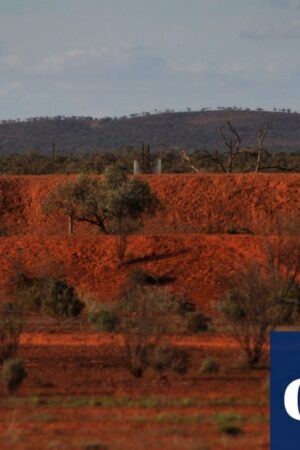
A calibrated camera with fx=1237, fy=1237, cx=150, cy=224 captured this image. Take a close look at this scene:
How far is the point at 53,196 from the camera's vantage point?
53062 millimetres

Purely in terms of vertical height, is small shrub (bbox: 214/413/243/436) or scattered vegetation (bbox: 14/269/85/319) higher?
small shrub (bbox: 214/413/243/436)

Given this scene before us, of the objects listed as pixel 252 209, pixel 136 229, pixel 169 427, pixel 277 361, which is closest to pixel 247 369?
pixel 277 361

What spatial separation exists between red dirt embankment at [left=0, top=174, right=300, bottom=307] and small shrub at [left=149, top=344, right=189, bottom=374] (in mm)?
15455

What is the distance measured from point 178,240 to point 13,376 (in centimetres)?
2396

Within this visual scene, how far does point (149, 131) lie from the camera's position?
16988cm

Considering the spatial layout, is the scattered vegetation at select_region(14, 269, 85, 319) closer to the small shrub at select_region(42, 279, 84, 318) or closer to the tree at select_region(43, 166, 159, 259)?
the small shrub at select_region(42, 279, 84, 318)

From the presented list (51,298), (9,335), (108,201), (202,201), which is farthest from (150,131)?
(9,335)

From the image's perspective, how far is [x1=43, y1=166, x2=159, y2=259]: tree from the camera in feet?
161

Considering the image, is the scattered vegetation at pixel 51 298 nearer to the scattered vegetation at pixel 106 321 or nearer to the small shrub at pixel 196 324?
the scattered vegetation at pixel 106 321

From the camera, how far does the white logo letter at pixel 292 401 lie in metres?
17.5

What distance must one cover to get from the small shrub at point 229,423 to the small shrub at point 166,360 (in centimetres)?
428

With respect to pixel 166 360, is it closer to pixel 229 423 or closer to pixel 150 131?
pixel 229 423

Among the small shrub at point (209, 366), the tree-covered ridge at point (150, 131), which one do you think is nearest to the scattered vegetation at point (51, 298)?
the small shrub at point (209, 366)

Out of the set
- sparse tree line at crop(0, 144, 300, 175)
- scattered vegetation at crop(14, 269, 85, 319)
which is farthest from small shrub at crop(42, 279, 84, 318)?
sparse tree line at crop(0, 144, 300, 175)
